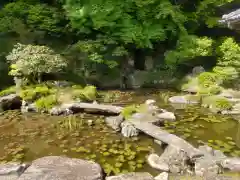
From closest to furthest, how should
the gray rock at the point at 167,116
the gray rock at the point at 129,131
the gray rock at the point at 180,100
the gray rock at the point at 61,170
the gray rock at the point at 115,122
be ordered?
the gray rock at the point at 61,170, the gray rock at the point at 129,131, the gray rock at the point at 115,122, the gray rock at the point at 167,116, the gray rock at the point at 180,100

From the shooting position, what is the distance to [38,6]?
1603cm

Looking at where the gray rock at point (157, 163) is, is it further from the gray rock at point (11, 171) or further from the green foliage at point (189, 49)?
the green foliage at point (189, 49)

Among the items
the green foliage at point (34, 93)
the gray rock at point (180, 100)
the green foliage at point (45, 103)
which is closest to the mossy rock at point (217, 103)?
the gray rock at point (180, 100)

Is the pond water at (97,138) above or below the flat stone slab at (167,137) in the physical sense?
below

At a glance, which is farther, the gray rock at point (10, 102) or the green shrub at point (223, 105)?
the gray rock at point (10, 102)

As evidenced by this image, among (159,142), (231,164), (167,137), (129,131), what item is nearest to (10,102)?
(129,131)

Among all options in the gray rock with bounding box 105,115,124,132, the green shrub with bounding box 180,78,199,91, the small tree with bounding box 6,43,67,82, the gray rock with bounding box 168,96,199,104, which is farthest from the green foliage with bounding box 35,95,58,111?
the green shrub with bounding box 180,78,199,91

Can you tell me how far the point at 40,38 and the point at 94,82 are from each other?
4.26 m

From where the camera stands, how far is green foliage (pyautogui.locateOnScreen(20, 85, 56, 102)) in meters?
12.2

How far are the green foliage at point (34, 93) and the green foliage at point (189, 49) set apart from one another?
712 cm

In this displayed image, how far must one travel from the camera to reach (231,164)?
6.26 meters

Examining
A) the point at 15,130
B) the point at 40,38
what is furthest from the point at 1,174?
the point at 40,38

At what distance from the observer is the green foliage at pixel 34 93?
482 inches

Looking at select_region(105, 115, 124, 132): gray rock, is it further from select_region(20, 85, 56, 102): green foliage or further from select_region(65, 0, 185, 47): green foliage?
select_region(65, 0, 185, 47): green foliage
